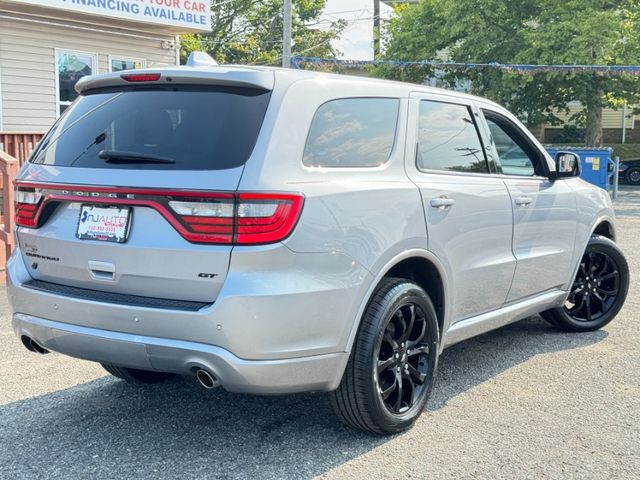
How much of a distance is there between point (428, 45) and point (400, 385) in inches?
943

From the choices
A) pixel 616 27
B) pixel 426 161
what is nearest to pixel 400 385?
pixel 426 161

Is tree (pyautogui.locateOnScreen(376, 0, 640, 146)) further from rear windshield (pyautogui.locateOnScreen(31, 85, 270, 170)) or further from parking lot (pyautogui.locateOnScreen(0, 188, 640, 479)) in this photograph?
rear windshield (pyautogui.locateOnScreen(31, 85, 270, 170))

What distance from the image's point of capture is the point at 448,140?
4336mm

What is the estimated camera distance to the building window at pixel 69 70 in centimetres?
1347

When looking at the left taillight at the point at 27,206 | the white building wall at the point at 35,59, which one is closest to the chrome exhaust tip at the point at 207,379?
the left taillight at the point at 27,206

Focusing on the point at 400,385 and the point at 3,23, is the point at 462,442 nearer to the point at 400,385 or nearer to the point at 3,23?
the point at 400,385

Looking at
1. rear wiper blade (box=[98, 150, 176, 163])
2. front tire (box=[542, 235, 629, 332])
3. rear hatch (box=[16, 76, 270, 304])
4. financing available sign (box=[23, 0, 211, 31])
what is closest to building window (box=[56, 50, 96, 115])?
financing available sign (box=[23, 0, 211, 31])

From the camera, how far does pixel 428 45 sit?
26156mm

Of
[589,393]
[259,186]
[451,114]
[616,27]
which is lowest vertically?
[589,393]

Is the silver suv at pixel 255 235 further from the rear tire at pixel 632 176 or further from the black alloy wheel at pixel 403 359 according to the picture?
the rear tire at pixel 632 176

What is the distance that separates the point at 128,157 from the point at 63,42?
36.6ft

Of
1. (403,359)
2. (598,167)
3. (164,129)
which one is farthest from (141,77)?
(598,167)

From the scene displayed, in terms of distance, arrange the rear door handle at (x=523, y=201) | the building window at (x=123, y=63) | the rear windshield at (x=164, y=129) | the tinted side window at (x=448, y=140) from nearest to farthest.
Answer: the rear windshield at (x=164, y=129), the tinted side window at (x=448, y=140), the rear door handle at (x=523, y=201), the building window at (x=123, y=63)

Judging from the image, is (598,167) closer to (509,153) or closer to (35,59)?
(35,59)
